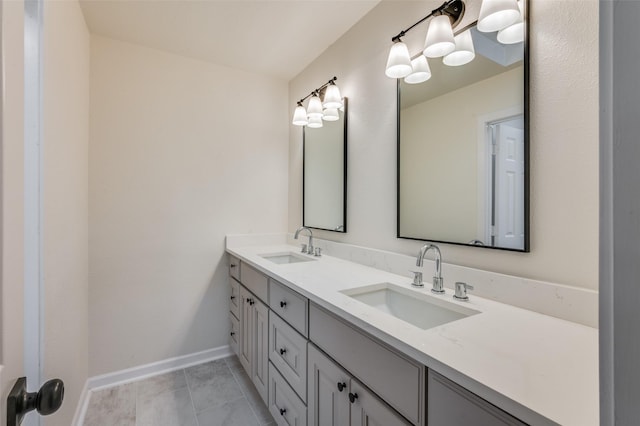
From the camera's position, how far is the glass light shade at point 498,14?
1.04m

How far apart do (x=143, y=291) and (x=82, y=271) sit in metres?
0.45

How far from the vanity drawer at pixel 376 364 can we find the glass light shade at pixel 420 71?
45.7 inches

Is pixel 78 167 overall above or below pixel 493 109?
below

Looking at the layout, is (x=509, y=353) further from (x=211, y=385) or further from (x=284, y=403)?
(x=211, y=385)

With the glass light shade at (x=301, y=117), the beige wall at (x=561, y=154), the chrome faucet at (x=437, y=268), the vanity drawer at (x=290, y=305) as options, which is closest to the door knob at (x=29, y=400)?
the vanity drawer at (x=290, y=305)

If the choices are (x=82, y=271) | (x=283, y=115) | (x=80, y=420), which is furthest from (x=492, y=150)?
(x=80, y=420)

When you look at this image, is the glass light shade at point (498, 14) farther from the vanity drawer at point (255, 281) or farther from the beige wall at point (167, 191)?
the beige wall at point (167, 191)

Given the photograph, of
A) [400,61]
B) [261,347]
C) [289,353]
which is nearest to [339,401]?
[289,353]

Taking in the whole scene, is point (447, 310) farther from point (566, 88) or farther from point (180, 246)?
point (180, 246)

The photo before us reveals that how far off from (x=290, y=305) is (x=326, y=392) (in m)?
0.41

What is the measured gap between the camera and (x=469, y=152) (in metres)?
1.30

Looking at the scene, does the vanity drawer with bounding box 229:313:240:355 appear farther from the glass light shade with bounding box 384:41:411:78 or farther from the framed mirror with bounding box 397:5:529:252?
the glass light shade with bounding box 384:41:411:78

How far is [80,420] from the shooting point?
1.74 metres

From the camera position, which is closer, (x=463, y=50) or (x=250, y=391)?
(x=463, y=50)
